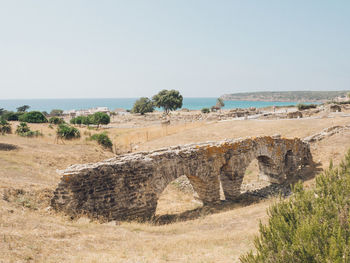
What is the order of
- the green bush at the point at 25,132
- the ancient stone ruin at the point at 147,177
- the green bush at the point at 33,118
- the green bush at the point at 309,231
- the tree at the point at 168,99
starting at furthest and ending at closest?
the tree at the point at 168,99
the green bush at the point at 33,118
the green bush at the point at 25,132
the ancient stone ruin at the point at 147,177
the green bush at the point at 309,231

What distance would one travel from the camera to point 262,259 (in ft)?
14.4

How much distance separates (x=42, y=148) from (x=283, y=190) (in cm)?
1636

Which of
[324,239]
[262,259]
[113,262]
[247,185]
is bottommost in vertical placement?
[247,185]

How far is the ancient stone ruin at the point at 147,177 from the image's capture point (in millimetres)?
9117

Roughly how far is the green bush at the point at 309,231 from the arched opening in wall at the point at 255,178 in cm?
1010

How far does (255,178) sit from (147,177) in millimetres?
9479

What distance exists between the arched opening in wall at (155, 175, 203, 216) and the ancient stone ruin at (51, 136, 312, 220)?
34.5 inches

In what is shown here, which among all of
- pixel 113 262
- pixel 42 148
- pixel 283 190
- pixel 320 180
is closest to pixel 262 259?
pixel 113 262

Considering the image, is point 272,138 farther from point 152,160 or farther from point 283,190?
point 152,160

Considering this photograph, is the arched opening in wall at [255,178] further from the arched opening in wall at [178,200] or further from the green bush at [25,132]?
the green bush at [25,132]

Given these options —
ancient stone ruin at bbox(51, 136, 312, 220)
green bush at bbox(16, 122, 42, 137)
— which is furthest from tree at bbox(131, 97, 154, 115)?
ancient stone ruin at bbox(51, 136, 312, 220)

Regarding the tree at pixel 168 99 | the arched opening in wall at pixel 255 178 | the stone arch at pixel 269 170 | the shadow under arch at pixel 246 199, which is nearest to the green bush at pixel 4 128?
the shadow under arch at pixel 246 199

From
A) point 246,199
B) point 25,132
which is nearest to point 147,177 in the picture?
point 246,199

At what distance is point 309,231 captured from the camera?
163 inches
